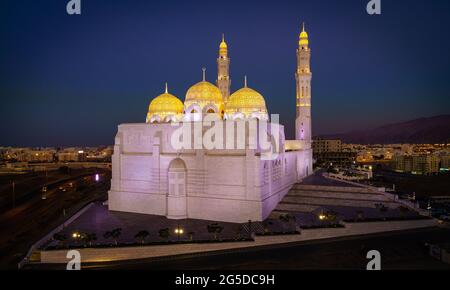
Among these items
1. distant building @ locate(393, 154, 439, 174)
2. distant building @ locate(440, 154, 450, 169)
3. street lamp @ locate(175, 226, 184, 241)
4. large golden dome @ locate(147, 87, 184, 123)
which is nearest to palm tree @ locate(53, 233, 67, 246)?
street lamp @ locate(175, 226, 184, 241)

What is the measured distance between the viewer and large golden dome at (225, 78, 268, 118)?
90.5 feet

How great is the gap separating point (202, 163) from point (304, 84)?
15.6m

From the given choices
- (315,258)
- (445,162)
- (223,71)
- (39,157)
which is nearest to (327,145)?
(445,162)

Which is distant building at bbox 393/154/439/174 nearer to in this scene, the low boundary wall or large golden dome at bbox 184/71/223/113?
the low boundary wall

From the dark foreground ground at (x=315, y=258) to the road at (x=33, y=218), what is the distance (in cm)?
456

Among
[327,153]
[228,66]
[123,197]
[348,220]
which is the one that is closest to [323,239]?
[348,220]

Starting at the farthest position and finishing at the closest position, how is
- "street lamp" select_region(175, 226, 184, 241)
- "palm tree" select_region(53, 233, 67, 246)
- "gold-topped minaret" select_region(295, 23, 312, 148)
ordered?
1. "gold-topped minaret" select_region(295, 23, 312, 148)
2. "street lamp" select_region(175, 226, 184, 241)
3. "palm tree" select_region(53, 233, 67, 246)

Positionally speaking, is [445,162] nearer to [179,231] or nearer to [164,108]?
[164,108]

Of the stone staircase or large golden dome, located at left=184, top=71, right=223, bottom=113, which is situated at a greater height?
large golden dome, located at left=184, top=71, right=223, bottom=113

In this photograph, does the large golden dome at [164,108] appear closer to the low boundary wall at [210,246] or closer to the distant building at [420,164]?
the low boundary wall at [210,246]

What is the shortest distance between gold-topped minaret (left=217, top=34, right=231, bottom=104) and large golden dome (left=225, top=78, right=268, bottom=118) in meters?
9.40

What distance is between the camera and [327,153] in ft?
275

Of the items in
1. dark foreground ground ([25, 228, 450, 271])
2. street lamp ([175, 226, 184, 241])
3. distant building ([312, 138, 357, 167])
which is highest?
distant building ([312, 138, 357, 167])

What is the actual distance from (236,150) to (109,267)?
11.0m
